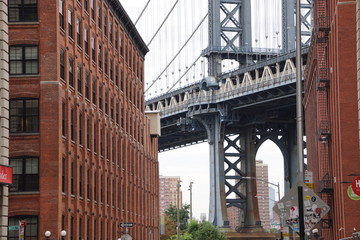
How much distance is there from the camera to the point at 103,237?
2736 inches

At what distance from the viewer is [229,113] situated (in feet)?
431

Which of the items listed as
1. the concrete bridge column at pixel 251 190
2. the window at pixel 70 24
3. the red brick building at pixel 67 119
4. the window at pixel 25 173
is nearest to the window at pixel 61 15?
the red brick building at pixel 67 119

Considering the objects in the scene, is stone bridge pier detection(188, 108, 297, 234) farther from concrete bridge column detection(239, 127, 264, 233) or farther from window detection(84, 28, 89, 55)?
window detection(84, 28, 89, 55)

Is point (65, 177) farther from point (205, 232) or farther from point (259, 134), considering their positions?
point (259, 134)

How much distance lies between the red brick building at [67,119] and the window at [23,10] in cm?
6

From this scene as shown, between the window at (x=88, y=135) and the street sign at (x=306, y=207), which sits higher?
the window at (x=88, y=135)

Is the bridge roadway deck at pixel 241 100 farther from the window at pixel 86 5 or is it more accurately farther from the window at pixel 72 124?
the window at pixel 72 124

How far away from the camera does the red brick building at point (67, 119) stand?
54469 millimetres

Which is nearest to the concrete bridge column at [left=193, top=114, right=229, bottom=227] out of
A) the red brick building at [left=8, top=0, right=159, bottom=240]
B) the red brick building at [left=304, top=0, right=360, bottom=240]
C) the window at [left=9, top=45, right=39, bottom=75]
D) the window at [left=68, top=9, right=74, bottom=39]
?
the red brick building at [left=8, top=0, right=159, bottom=240]

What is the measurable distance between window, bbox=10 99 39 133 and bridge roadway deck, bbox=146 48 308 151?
184ft

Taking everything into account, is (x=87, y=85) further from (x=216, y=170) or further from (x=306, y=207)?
(x=216, y=170)

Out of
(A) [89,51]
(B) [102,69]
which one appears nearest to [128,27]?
(B) [102,69]

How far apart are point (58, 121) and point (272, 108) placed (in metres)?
77.9

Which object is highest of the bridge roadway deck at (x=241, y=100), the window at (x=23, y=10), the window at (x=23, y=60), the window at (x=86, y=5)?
the bridge roadway deck at (x=241, y=100)
